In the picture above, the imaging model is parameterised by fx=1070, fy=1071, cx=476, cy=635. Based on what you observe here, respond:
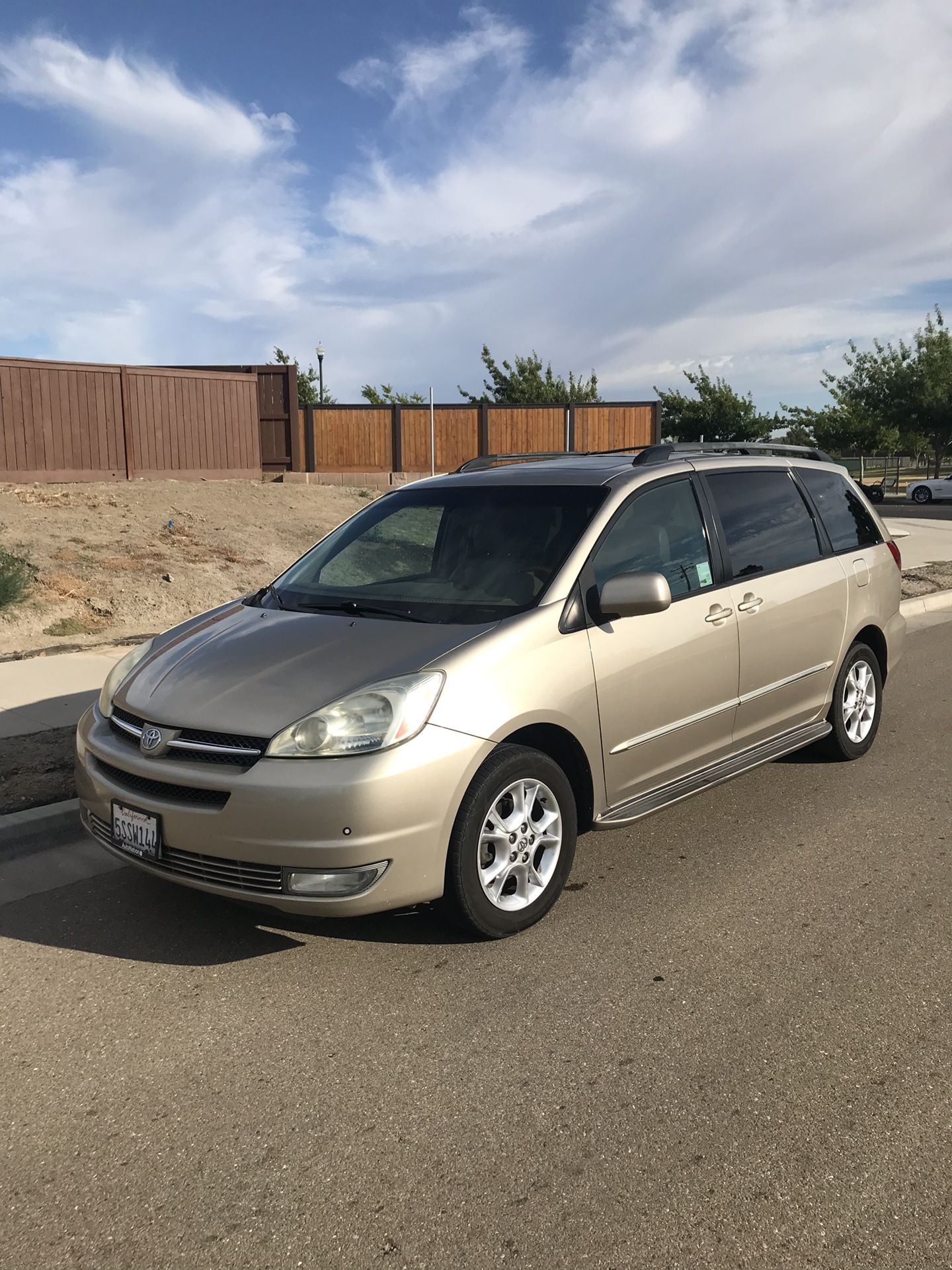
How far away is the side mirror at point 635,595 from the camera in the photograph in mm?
4191

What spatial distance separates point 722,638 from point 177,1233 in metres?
3.26

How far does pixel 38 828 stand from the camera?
5055 mm

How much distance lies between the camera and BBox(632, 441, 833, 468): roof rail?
5.07 meters

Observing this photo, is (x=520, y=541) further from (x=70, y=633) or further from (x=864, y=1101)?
(x=70, y=633)

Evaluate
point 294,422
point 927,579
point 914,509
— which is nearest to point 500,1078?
point 927,579

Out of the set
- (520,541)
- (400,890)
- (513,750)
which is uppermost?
(520,541)

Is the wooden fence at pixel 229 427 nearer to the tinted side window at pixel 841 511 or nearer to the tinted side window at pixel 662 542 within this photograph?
the tinted side window at pixel 841 511

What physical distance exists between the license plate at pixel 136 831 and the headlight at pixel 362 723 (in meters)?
0.54

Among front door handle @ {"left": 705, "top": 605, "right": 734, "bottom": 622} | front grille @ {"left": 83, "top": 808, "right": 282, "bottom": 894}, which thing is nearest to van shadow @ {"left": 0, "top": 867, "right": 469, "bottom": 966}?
front grille @ {"left": 83, "top": 808, "right": 282, "bottom": 894}

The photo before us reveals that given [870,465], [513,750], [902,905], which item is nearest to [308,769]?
[513,750]

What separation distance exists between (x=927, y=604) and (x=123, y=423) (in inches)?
504

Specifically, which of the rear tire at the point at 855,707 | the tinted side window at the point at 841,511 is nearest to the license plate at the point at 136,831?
the rear tire at the point at 855,707

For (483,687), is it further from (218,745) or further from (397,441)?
(397,441)

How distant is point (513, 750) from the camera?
3875mm
